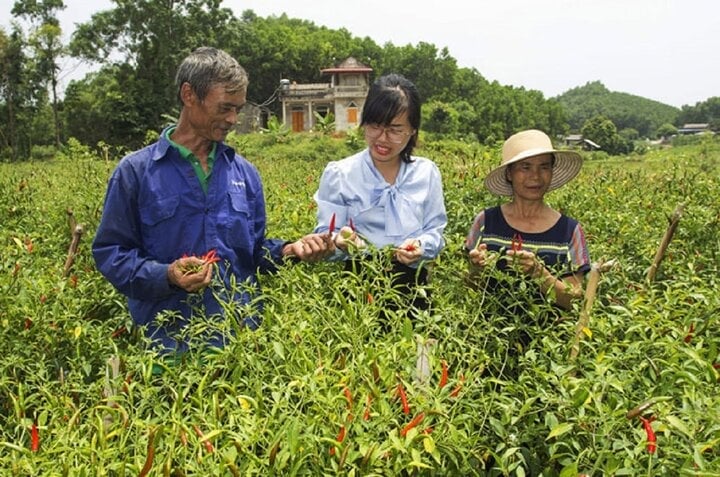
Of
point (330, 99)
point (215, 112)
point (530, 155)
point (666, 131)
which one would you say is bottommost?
point (666, 131)

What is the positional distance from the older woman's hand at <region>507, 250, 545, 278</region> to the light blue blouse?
0.51 meters

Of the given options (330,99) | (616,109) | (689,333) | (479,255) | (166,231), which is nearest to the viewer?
(689,333)

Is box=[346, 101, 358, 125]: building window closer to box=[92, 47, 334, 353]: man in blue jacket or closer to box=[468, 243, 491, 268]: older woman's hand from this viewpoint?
box=[92, 47, 334, 353]: man in blue jacket

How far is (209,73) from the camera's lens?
198cm

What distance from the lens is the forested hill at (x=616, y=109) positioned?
11200cm

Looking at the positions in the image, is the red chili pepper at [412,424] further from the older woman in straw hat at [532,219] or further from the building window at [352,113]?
the building window at [352,113]

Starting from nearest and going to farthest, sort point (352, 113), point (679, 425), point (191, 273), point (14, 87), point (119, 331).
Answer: point (679, 425) < point (191, 273) < point (119, 331) < point (14, 87) < point (352, 113)

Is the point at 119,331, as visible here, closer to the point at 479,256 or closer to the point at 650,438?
the point at 479,256

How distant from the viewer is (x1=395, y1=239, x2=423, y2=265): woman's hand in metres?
2.15

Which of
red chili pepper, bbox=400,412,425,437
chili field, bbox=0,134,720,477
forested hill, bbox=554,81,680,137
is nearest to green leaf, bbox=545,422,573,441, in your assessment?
chili field, bbox=0,134,720,477

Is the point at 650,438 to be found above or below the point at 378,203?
below

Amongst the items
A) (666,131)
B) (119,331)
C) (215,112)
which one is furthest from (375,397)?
(666,131)

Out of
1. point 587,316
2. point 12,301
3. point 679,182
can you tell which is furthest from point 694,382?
point 679,182

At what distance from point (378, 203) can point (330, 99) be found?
36.1 metres
